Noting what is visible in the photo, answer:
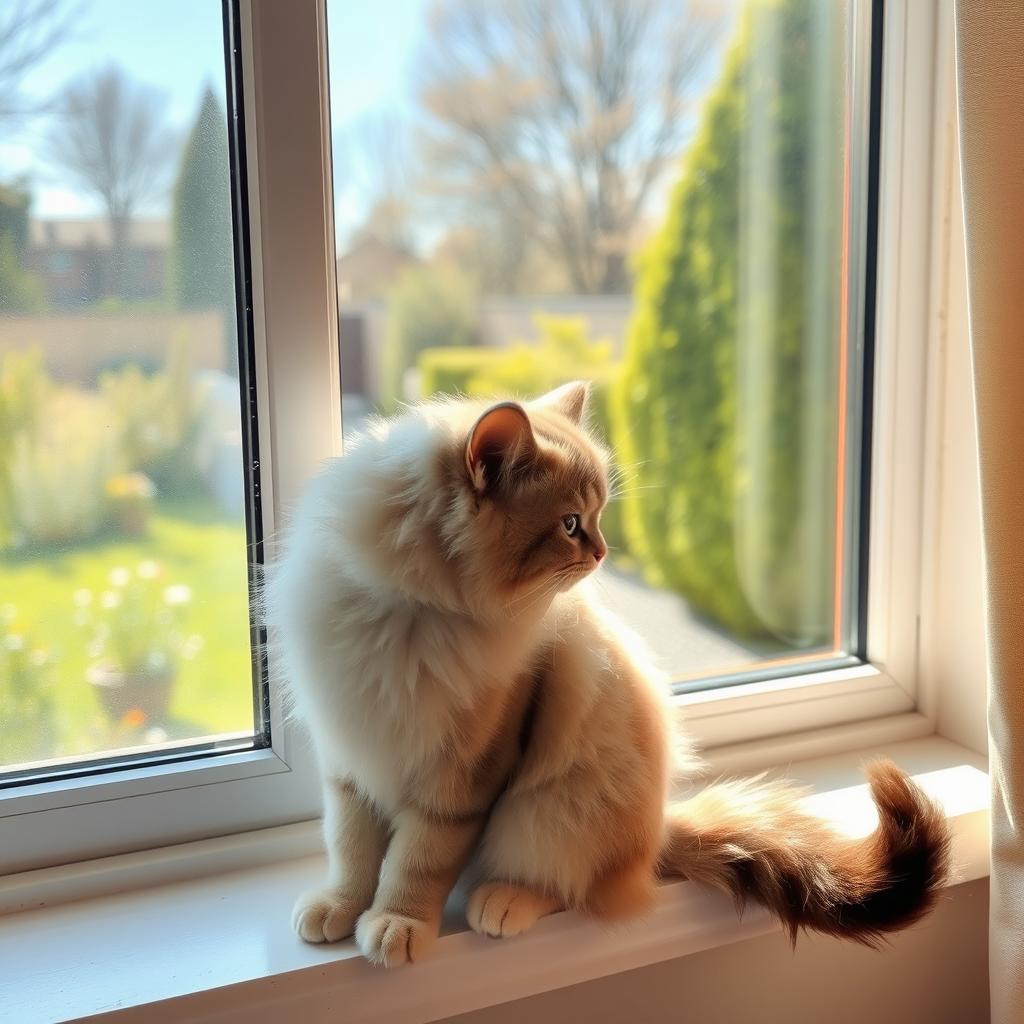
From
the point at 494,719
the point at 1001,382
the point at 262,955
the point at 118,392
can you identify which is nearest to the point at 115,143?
the point at 118,392

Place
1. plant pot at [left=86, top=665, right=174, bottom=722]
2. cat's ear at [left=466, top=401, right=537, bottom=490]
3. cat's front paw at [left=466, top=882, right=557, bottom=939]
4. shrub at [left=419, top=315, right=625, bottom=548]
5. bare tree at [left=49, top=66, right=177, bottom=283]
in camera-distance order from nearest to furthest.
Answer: cat's ear at [left=466, top=401, right=537, bottom=490] < cat's front paw at [left=466, top=882, right=557, bottom=939] < bare tree at [left=49, top=66, right=177, bottom=283] < plant pot at [left=86, top=665, right=174, bottom=722] < shrub at [left=419, top=315, right=625, bottom=548]

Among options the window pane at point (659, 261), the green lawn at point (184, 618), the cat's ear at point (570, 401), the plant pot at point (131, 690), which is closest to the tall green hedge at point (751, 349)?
the window pane at point (659, 261)

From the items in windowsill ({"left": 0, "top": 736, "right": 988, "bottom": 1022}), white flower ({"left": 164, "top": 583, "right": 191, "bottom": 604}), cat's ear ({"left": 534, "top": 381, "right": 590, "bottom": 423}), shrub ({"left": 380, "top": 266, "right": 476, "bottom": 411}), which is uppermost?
shrub ({"left": 380, "top": 266, "right": 476, "bottom": 411})

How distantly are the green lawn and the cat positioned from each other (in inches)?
6.1

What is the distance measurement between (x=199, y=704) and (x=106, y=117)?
0.67 meters

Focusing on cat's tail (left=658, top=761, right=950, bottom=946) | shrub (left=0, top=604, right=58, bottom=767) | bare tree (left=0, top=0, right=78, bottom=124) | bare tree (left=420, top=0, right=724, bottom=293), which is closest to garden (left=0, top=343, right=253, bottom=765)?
shrub (left=0, top=604, right=58, bottom=767)

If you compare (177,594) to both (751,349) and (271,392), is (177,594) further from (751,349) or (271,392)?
(751,349)

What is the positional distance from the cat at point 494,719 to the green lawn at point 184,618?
0.51ft

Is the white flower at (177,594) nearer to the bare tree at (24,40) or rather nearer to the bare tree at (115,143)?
the bare tree at (115,143)

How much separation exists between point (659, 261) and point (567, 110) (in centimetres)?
32

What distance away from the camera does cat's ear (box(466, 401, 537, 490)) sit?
2.61 ft

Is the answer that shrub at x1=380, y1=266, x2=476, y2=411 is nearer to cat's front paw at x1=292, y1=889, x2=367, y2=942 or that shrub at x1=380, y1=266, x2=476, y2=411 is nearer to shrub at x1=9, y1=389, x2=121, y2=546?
shrub at x1=9, y1=389, x2=121, y2=546

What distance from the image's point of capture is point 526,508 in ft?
2.79

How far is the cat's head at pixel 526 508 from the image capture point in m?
0.82
